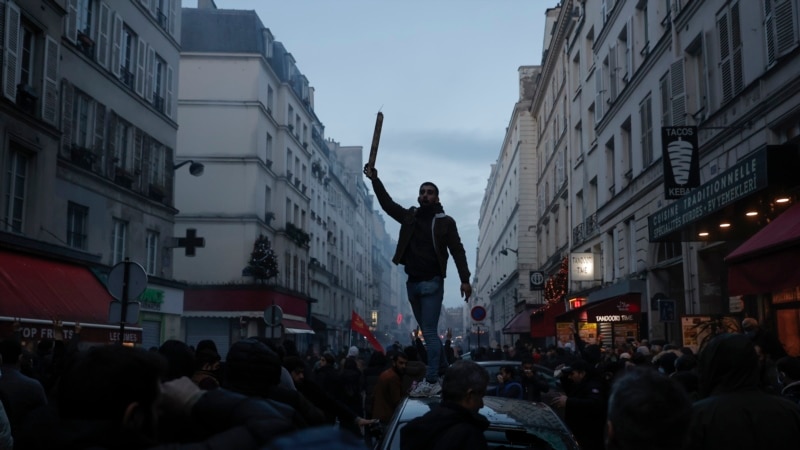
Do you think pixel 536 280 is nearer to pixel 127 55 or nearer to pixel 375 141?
pixel 127 55

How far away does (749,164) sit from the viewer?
468 inches

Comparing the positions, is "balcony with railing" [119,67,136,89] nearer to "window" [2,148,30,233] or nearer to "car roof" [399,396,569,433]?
"window" [2,148,30,233]

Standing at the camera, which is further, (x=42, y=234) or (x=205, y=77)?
(x=205, y=77)

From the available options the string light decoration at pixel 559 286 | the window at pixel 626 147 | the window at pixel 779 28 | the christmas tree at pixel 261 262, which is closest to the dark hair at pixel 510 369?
the window at pixel 779 28

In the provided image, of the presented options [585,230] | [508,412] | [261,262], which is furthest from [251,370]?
[261,262]

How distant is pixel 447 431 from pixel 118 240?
22.1 metres

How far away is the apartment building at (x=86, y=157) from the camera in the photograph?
669 inches

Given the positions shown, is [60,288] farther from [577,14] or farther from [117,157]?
[577,14]

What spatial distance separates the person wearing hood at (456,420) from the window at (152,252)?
23.6 metres

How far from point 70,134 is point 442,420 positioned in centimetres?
1904

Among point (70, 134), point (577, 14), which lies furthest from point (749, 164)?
point (577, 14)

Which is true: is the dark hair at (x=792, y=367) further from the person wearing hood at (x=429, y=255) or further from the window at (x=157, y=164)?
the window at (x=157, y=164)

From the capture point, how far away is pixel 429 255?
772 cm

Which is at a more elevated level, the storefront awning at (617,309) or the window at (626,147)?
the window at (626,147)
